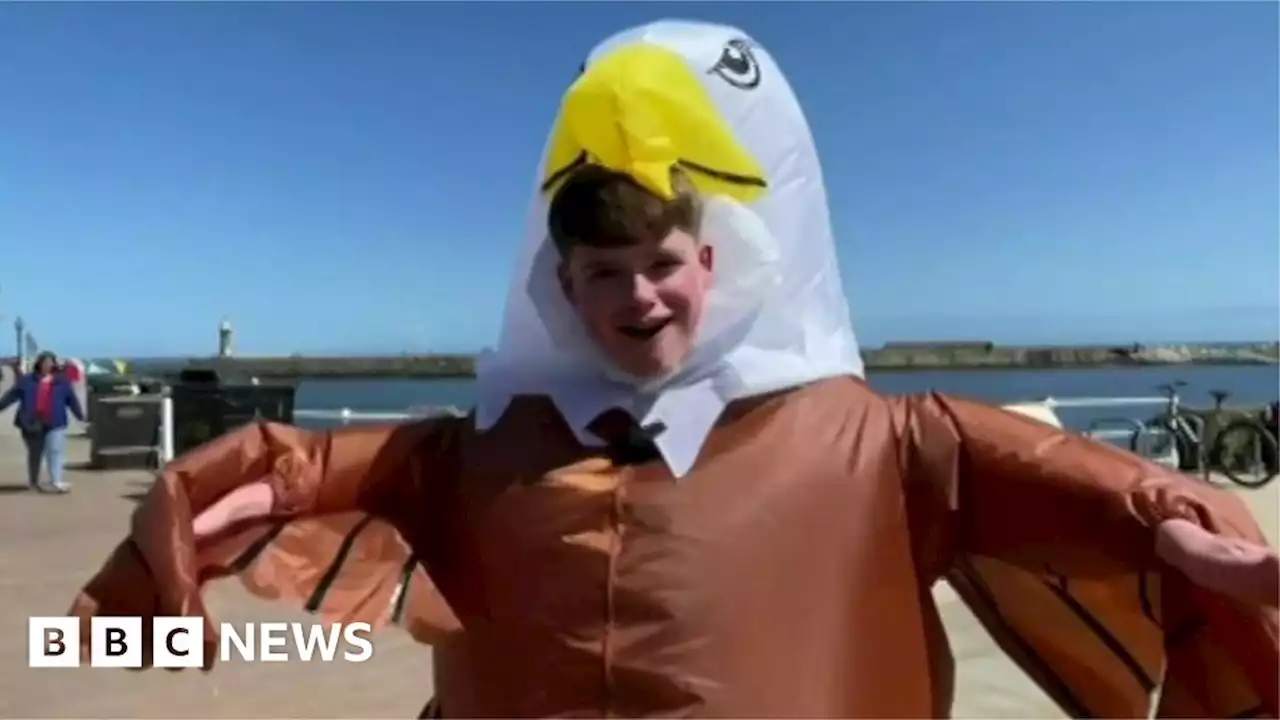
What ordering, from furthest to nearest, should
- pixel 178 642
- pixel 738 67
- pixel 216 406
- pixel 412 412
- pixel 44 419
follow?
pixel 216 406 → pixel 44 419 → pixel 412 412 → pixel 738 67 → pixel 178 642

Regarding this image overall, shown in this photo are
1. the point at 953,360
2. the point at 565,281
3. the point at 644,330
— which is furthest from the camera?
the point at 953,360

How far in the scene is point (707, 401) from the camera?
2.40 m

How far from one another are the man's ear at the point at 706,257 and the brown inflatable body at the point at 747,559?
0.85 feet

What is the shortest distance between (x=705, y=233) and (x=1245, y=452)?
446 inches

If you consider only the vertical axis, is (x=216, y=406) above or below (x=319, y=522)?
below

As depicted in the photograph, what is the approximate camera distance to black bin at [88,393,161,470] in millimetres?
14367

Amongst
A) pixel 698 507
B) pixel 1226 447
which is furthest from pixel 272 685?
pixel 1226 447

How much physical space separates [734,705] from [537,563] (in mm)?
419

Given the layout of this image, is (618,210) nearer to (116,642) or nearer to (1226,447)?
(116,642)

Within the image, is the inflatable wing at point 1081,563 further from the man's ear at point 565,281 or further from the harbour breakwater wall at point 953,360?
the harbour breakwater wall at point 953,360

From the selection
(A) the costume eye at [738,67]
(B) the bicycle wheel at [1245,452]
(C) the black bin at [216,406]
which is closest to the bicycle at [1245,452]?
(B) the bicycle wheel at [1245,452]

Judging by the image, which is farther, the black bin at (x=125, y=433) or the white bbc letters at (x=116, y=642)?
the black bin at (x=125, y=433)

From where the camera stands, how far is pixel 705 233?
2.41 metres

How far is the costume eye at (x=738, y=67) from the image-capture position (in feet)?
8.44
